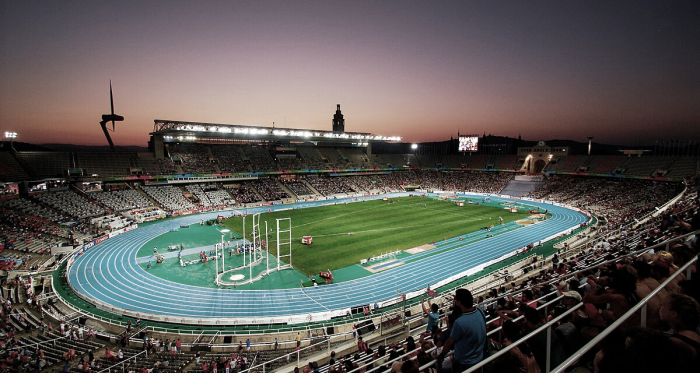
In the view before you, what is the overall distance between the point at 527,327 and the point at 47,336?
66.0ft

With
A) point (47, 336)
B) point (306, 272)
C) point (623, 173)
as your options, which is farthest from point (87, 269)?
point (623, 173)

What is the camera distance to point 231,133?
210ft

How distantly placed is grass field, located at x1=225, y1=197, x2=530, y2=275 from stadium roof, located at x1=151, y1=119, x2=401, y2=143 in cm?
2135

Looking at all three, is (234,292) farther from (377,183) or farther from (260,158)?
(377,183)

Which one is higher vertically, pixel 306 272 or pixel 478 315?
pixel 478 315

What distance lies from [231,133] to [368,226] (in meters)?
38.0

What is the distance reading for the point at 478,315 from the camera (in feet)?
14.1

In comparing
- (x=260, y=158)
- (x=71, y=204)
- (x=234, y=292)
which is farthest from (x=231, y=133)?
(x=234, y=292)

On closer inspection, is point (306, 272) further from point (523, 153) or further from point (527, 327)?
point (523, 153)

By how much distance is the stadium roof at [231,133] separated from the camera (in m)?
55.8

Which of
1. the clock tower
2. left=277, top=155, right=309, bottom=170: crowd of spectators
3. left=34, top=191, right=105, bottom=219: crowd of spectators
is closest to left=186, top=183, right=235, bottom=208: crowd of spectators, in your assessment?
left=34, top=191, right=105, bottom=219: crowd of spectators

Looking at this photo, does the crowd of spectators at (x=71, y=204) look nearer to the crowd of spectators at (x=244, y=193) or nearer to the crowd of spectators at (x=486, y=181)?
the crowd of spectators at (x=244, y=193)

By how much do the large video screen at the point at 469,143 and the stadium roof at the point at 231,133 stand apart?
81.3 ft

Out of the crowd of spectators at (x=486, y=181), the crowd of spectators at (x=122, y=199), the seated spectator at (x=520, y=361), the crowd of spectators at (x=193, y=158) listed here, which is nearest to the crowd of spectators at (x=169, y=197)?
the crowd of spectators at (x=122, y=199)
